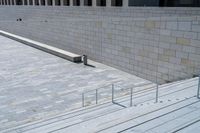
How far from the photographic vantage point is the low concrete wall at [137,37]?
10234 mm

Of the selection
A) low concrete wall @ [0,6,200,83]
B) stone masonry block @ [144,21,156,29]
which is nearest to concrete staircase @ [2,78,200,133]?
low concrete wall @ [0,6,200,83]

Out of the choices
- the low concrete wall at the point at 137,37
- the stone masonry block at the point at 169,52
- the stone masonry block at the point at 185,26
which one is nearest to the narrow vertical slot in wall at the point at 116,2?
the low concrete wall at the point at 137,37

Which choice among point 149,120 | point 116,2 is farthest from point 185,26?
point 116,2

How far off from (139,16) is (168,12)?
6.03 ft

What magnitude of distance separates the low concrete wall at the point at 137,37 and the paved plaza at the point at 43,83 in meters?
0.97

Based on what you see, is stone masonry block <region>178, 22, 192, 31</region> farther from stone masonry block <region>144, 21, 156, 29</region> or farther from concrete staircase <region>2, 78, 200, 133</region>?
concrete staircase <region>2, 78, 200, 133</region>

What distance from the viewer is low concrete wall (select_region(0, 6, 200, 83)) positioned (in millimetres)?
10234

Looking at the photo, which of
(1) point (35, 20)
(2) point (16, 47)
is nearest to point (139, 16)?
(2) point (16, 47)

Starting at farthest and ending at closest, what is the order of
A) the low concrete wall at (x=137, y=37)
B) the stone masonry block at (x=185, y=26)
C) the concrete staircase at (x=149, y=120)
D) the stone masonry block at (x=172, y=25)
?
the stone masonry block at (x=172, y=25), the low concrete wall at (x=137, y=37), the stone masonry block at (x=185, y=26), the concrete staircase at (x=149, y=120)

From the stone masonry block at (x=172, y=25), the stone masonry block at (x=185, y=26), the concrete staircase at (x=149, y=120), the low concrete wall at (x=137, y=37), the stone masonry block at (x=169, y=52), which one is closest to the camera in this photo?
the concrete staircase at (x=149, y=120)

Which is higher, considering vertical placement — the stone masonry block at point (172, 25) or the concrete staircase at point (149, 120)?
the stone masonry block at point (172, 25)

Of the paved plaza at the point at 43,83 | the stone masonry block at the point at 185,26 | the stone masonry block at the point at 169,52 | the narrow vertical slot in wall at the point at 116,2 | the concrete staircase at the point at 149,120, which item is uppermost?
the narrow vertical slot in wall at the point at 116,2

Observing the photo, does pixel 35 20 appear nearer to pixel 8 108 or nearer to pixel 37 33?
pixel 37 33

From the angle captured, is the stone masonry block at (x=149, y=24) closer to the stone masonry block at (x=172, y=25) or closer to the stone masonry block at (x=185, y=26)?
the stone masonry block at (x=172, y=25)
